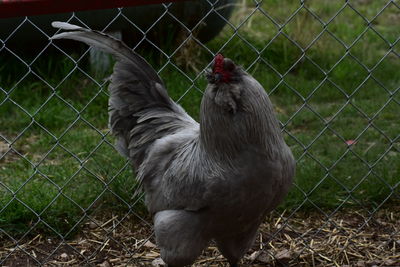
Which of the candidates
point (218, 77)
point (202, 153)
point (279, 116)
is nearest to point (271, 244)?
point (202, 153)

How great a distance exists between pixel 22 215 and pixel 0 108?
1.66 meters

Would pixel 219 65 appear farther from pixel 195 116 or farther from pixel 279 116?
pixel 279 116

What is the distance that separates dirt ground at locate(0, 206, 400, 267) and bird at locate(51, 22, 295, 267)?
47 cm

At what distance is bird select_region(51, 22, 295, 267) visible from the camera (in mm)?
2688

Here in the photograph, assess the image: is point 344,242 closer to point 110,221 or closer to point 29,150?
point 110,221

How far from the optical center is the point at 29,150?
4.68 m

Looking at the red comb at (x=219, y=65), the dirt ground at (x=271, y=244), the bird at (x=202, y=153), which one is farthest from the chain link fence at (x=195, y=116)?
the red comb at (x=219, y=65)

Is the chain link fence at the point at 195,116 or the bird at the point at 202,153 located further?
the chain link fence at the point at 195,116

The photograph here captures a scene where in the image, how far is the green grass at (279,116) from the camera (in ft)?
12.5

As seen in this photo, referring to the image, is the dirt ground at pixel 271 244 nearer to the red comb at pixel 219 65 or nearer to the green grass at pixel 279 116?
the green grass at pixel 279 116

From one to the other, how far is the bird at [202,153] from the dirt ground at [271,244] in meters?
0.47

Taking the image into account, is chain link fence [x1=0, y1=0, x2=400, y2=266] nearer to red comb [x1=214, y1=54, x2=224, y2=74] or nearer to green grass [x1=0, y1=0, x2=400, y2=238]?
green grass [x1=0, y1=0, x2=400, y2=238]

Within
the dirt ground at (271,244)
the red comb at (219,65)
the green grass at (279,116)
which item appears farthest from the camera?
the green grass at (279,116)

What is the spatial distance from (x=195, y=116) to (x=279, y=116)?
65 centimetres
